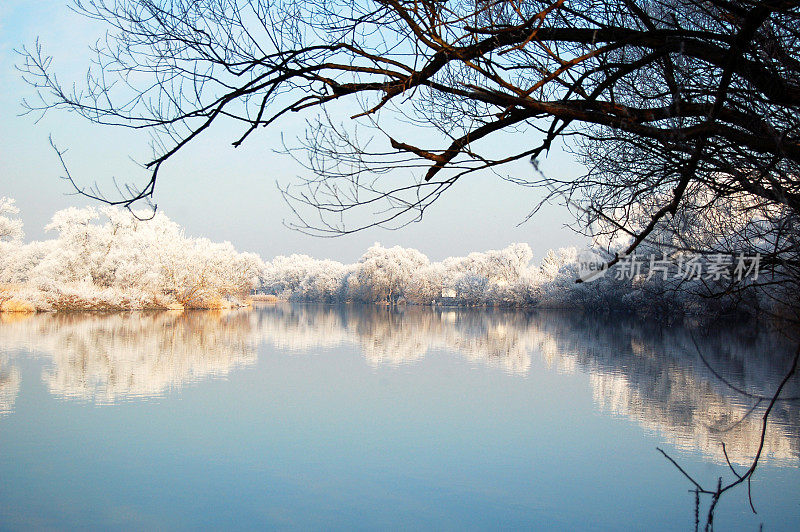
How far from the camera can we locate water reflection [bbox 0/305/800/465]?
707 centimetres

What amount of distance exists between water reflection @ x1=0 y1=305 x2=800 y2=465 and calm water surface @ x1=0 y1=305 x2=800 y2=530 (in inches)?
2.3

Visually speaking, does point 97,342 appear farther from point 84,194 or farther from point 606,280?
point 606,280

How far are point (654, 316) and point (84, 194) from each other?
27307 millimetres

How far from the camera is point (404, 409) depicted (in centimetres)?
777

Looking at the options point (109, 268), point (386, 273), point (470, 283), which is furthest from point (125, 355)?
point (386, 273)

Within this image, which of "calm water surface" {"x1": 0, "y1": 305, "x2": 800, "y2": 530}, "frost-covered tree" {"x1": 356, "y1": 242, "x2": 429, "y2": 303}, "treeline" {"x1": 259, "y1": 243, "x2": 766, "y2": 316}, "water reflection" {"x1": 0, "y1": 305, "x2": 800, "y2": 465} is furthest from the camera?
"frost-covered tree" {"x1": 356, "y1": 242, "x2": 429, "y2": 303}

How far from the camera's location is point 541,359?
12.5 m

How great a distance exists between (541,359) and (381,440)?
6.77 m

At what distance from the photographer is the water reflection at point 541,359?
707 cm

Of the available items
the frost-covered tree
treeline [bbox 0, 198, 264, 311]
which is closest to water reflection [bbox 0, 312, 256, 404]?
treeline [bbox 0, 198, 264, 311]

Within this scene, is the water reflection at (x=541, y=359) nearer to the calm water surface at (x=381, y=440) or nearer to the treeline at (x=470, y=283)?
Result: the calm water surface at (x=381, y=440)

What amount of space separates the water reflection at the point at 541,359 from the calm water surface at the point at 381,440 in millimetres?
60

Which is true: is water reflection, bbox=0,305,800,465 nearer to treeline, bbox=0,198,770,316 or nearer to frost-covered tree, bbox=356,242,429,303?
treeline, bbox=0,198,770,316

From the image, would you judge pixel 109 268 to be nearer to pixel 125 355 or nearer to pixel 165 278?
pixel 165 278
